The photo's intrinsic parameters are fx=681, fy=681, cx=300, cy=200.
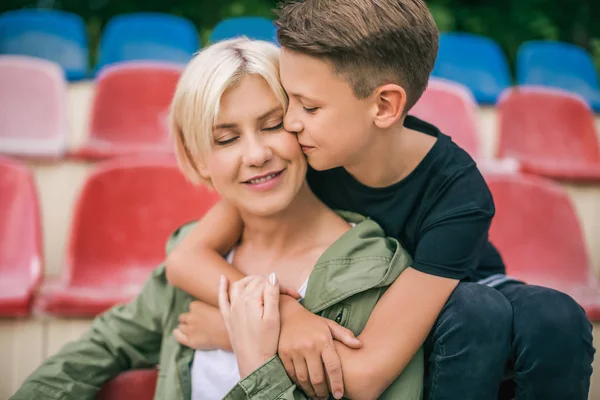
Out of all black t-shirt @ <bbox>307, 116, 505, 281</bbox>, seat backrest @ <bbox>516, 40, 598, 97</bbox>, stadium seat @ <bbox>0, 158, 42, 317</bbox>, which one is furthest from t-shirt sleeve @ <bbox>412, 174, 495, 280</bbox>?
seat backrest @ <bbox>516, 40, 598, 97</bbox>

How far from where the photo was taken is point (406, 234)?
1.15 m

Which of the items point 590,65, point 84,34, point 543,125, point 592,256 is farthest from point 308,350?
point 590,65

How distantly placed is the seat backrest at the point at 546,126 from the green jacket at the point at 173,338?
5.61ft

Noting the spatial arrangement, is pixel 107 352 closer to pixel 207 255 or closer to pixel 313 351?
pixel 207 255

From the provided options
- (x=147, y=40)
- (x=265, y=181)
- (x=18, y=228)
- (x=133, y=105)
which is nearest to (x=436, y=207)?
(x=265, y=181)

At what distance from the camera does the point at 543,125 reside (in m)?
2.78

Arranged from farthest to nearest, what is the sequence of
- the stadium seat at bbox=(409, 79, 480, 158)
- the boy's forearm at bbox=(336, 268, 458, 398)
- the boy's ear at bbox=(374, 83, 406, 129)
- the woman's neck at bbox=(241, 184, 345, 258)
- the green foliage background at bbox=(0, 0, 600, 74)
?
the green foliage background at bbox=(0, 0, 600, 74) → the stadium seat at bbox=(409, 79, 480, 158) → the woman's neck at bbox=(241, 184, 345, 258) → the boy's ear at bbox=(374, 83, 406, 129) → the boy's forearm at bbox=(336, 268, 458, 398)

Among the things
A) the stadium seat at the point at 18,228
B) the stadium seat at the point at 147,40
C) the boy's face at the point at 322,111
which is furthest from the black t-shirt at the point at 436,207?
the stadium seat at the point at 147,40

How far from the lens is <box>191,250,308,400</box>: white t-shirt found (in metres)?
1.11

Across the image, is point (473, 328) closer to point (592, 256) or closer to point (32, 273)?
point (32, 273)

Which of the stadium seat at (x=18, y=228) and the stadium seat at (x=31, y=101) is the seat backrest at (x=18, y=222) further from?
the stadium seat at (x=31, y=101)

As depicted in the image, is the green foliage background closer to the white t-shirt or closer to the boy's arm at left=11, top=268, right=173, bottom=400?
the boy's arm at left=11, top=268, right=173, bottom=400

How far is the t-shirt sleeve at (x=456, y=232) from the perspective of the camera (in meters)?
1.03

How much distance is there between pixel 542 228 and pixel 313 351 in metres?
1.16
